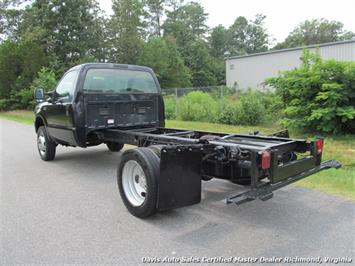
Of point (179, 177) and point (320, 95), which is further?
point (320, 95)

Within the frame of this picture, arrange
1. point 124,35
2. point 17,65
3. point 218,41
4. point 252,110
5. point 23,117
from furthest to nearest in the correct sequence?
1. point 218,41
2. point 124,35
3. point 17,65
4. point 23,117
5. point 252,110

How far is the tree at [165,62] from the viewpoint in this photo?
47156 millimetres

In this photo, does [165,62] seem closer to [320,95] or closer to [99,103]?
[320,95]

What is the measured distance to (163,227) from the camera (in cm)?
424

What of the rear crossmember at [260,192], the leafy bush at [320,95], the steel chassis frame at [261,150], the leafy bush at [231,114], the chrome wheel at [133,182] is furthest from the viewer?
the leafy bush at [231,114]

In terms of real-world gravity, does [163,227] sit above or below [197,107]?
below

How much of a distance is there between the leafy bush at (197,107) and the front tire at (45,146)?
785 centimetres

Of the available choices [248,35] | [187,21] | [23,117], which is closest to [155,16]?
[187,21]

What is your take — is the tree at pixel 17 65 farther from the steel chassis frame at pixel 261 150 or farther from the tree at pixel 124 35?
the steel chassis frame at pixel 261 150

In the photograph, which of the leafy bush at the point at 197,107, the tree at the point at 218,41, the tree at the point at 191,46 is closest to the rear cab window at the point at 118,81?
the leafy bush at the point at 197,107

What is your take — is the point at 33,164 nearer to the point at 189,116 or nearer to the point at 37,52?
the point at 189,116

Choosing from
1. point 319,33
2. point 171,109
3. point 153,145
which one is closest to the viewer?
point 153,145

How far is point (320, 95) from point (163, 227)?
6875 millimetres

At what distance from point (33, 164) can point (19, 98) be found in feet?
93.7
